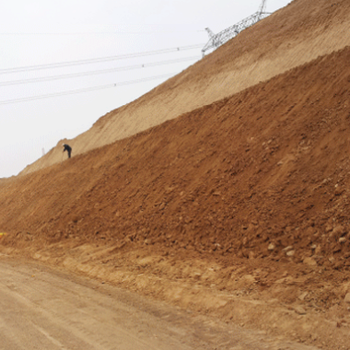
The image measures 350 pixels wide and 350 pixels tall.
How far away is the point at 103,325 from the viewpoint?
244 inches

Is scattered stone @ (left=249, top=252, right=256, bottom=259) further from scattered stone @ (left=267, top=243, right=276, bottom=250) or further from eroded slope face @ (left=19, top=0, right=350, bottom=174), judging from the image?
eroded slope face @ (left=19, top=0, right=350, bottom=174)

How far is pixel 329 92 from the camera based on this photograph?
1072 centimetres

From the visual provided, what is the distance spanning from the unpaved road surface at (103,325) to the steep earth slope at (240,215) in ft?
1.55

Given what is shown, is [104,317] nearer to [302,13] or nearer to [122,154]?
[122,154]

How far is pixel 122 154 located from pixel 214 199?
31.3 ft

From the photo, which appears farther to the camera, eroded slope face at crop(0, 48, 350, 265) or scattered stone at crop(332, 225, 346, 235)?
eroded slope face at crop(0, 48, 350, 265)

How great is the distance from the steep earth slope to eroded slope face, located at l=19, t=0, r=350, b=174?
146cm

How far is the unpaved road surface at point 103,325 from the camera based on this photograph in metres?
5.34

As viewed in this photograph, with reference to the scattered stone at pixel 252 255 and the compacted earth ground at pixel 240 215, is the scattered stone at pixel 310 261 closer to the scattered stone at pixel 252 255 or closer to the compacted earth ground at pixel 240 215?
the compacted earth ground at pixel 240 215

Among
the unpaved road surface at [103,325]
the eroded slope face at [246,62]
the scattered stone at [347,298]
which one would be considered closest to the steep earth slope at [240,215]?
the scattered stone at [347,298]

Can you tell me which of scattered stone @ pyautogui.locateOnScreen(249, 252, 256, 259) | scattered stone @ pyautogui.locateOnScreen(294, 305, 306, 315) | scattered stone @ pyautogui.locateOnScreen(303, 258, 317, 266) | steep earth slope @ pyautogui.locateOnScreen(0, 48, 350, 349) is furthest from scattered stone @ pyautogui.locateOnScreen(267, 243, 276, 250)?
scattered stone @ pyautogui.locateOnScreen(294, 305, 306, 315)

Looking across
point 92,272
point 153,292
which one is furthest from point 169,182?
point 153,292

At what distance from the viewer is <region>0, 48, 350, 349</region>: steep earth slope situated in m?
6.38

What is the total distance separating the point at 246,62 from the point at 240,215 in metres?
11.4
